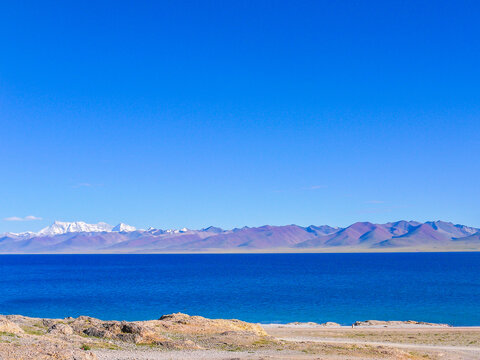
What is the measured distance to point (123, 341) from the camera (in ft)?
104

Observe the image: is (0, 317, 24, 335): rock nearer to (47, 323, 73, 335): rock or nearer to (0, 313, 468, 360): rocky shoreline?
(0, 313, 468, 360): rocky shoreline

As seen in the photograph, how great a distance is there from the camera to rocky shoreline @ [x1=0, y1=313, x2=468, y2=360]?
2556cm

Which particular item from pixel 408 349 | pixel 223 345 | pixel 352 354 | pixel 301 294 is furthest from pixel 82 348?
pixel 301 294

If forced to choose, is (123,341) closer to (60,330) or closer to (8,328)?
(60,330)

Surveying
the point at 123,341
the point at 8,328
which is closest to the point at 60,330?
the point at 8,328

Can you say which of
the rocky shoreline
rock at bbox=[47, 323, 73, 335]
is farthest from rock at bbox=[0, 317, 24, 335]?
rock at bbox=[47, 323, 73, 335]

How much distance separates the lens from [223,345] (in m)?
32.9

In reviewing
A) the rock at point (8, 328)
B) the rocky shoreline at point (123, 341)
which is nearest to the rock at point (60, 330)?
the rocky shoreline at point (123, 341)

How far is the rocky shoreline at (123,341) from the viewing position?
25.6m

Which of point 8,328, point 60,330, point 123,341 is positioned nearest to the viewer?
point 8,328

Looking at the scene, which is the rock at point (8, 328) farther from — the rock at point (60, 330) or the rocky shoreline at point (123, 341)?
the rock at point (60, 330)

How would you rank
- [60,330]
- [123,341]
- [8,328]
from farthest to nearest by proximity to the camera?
[60,330]
[123,341]
[8,328]

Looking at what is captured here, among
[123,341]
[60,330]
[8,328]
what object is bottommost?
[123,341]

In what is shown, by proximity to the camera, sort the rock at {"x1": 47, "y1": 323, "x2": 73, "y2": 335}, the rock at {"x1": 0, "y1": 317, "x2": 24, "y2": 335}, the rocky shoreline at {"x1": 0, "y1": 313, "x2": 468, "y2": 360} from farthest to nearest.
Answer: the rock at {"x1": 47, "y1": 323, "x2": 73, "y2": 335} → the rock at {"x1": 0, "y1": 317, "x2": 24, "y2": 335} → the rocky shoreline at {"x1": 0, "y1": 313, "x2": 468, "y2": 360}
